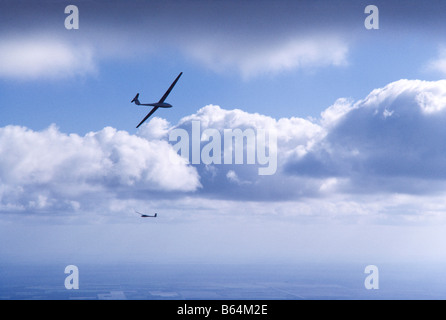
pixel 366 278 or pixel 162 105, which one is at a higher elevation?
pixel 162 105
